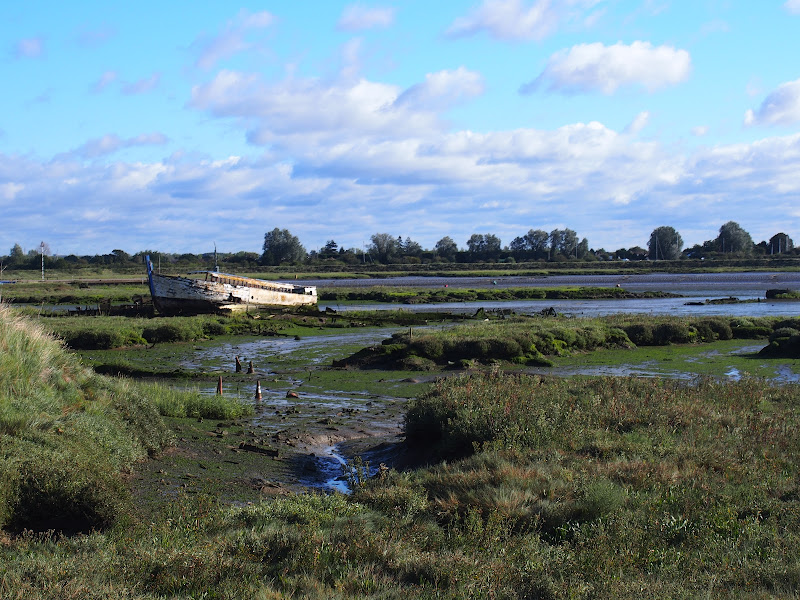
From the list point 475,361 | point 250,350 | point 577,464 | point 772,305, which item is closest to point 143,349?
point 250,350

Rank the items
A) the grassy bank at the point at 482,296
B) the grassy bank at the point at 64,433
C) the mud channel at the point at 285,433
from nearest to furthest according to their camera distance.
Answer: the grassy bank at the point at 64,433, the mud channel at the point at 285,433, the grassy bank at the point at 482,296

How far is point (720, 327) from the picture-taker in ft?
107

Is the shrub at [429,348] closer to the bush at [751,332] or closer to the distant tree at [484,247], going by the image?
the bush at [751,332]

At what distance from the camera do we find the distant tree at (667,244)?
18425cm

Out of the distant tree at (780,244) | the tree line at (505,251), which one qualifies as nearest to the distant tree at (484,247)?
the tree line at (505,251)

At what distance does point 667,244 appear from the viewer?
185 metres

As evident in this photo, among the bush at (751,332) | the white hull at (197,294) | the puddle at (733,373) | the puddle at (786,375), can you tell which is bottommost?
the puddle at (733,373)

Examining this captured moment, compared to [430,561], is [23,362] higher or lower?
higher

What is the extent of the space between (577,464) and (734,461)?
213 centimetres

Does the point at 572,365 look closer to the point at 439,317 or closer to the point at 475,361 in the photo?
the point at 475,361

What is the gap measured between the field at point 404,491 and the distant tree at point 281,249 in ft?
487

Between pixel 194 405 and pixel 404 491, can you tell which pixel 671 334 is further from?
pixel 404 491

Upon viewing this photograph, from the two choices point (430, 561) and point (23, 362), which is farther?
point (23, 362)

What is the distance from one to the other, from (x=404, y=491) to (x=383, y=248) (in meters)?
180
